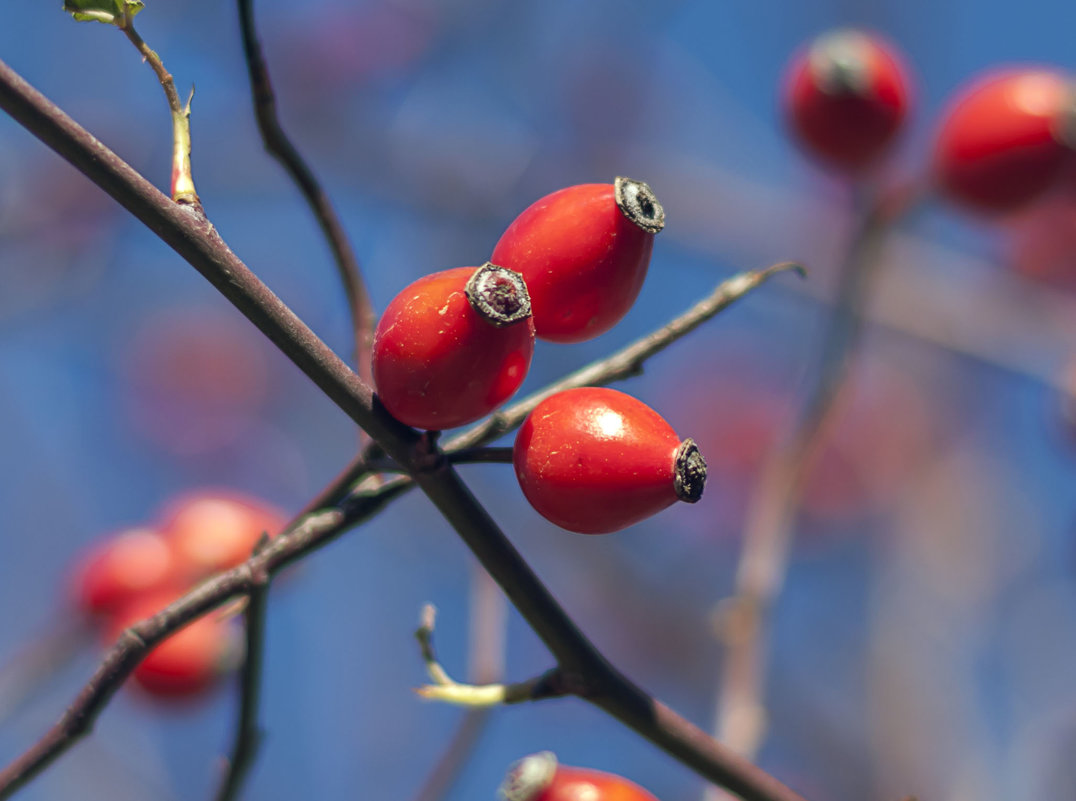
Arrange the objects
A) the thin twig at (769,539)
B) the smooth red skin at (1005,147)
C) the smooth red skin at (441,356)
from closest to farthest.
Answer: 1. the smooth red skin at (441,356)
2. the thin twig at (769,539)
3. the smooth red skin at (1005,147)

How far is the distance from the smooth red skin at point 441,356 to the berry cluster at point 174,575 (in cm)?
169

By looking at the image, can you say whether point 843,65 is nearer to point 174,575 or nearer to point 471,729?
point 471,729

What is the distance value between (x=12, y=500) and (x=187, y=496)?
627 centimetres

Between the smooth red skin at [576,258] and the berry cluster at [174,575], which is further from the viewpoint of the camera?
the berry cluster at [174,575]

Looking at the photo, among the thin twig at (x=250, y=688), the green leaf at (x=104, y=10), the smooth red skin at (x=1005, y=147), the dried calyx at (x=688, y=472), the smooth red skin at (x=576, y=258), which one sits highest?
the smooth red skin at (x=1005, y=147)

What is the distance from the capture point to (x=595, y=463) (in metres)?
1.40

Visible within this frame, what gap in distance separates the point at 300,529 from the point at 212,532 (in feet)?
5.60

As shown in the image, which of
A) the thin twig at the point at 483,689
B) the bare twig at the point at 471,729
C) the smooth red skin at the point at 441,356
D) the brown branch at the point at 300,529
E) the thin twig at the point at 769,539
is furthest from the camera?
the thin twig at the point at 769,539

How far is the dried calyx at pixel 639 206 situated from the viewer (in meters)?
1.56

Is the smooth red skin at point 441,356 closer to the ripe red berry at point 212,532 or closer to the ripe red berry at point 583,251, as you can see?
the ripe red berry at point 583,251

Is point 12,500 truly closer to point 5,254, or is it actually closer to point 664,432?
point 5,254

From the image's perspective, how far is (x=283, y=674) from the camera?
9945 millimetres

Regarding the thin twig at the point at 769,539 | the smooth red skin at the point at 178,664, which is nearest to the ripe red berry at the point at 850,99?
the thin twig at the point at 769,539

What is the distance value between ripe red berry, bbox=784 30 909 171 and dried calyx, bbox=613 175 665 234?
274 centimetres
